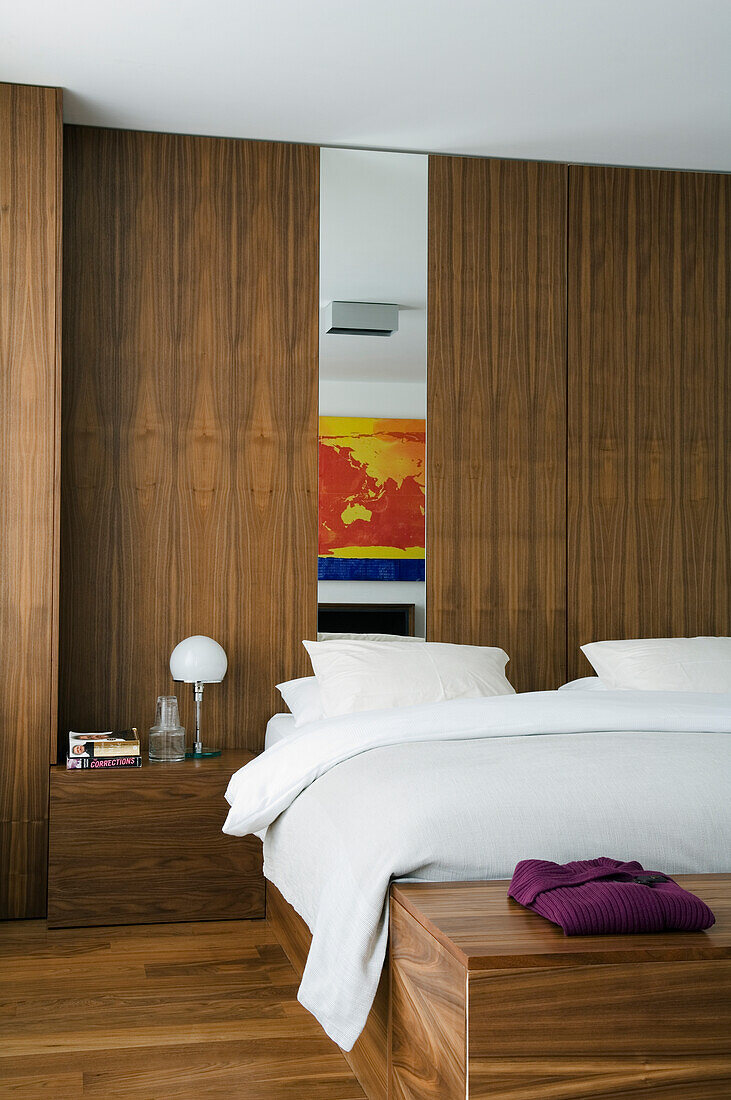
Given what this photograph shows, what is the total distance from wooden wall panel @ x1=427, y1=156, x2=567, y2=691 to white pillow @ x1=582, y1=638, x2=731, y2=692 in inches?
13.6

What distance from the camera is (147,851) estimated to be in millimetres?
3236

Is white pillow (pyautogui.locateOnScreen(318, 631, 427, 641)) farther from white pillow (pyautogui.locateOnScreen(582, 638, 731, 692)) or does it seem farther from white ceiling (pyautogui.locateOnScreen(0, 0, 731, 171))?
white ceiling (pyautogui.locateOnScreen(0, 0, 731, 171))

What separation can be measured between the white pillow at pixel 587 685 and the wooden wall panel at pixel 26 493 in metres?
1.71

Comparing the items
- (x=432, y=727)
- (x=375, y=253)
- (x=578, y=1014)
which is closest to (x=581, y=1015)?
(x=578, y=1014)

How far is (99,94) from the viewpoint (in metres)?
3.40

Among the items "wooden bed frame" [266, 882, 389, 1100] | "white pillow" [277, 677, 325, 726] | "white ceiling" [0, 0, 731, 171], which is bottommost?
"wooden bed frame" [266, 882, 389, 1100]

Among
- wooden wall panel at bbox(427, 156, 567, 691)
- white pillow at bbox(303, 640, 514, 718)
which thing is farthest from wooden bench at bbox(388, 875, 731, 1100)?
wooden wall panel at bbox(427, 156, 567, 691)

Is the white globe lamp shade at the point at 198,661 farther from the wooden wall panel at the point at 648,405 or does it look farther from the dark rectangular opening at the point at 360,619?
the wooden wall panel at the point at 648,405

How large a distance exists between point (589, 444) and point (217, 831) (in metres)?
1.92

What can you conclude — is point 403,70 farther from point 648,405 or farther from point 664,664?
point 664,664

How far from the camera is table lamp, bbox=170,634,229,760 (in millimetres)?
Answer: 3443

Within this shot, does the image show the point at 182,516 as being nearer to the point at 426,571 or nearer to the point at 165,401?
the point at 165,401

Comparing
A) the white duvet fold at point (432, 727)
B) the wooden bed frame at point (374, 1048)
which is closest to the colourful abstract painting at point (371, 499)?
the white duvet fold at point (432, 727)

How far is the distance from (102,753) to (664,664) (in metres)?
1.79
